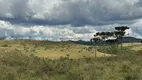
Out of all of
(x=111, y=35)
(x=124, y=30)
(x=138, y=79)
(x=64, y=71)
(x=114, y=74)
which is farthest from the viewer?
(x=111, y=35)

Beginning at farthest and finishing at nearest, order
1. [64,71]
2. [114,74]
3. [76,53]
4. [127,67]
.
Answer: [76,53] → [127,67] → [64,71] → [114,74]

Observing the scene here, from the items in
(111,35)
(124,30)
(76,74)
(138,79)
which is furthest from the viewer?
(111,35)

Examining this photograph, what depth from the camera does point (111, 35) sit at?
4943 inches

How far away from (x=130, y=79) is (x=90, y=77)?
3249 mm

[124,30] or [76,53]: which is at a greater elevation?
[124,30]

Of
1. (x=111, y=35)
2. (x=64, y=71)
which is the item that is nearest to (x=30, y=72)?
(x=64, y=71)

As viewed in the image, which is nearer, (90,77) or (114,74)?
(90,77)

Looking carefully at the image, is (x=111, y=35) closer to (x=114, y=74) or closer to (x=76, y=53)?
(x=76, y=53)

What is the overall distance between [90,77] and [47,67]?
8.88m

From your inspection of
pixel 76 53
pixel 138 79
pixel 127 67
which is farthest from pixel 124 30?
pixel 138 79

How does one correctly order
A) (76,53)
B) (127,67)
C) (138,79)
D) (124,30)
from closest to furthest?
(138,79) < (127,67) < (76,53) < (124,30)

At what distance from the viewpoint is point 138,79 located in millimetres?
24859

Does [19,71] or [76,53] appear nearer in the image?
[19,71]

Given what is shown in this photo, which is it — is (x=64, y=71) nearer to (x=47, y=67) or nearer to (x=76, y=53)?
(x=47, y=67)
